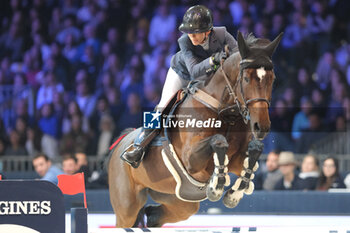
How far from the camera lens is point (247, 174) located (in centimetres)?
522

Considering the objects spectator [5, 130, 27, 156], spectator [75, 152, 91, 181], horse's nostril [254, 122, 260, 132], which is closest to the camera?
horse's nostril [254, 122, 260, 132]

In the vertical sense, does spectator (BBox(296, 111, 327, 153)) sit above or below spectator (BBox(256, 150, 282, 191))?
above

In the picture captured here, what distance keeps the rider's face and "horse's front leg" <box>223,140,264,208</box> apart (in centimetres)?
101

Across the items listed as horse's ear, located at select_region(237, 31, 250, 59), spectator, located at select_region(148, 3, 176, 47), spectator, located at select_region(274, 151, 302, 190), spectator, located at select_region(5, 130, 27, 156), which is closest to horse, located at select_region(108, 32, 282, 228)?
horse's ear, located at select_region(237, 31, 250, 59)

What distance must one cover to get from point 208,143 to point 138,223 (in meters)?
1.71

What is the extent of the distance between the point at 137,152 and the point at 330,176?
3021 mm

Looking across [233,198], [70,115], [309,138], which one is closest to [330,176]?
[309,138]

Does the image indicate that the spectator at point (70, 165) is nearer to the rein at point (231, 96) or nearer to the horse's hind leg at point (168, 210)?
the horse's hind leg at point (168, 210)

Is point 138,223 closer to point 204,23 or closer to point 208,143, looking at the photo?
point 208,143

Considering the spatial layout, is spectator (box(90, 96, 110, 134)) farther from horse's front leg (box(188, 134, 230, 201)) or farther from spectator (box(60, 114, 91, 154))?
horse's front leg (box(188, 134, 230, 201))

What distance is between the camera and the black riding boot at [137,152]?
588 cm

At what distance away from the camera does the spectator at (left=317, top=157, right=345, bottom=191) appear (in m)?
7.82

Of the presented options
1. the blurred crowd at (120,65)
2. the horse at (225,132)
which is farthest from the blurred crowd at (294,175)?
the horse at (225,132)

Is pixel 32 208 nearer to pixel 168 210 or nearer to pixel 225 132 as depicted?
pixel 225 132
